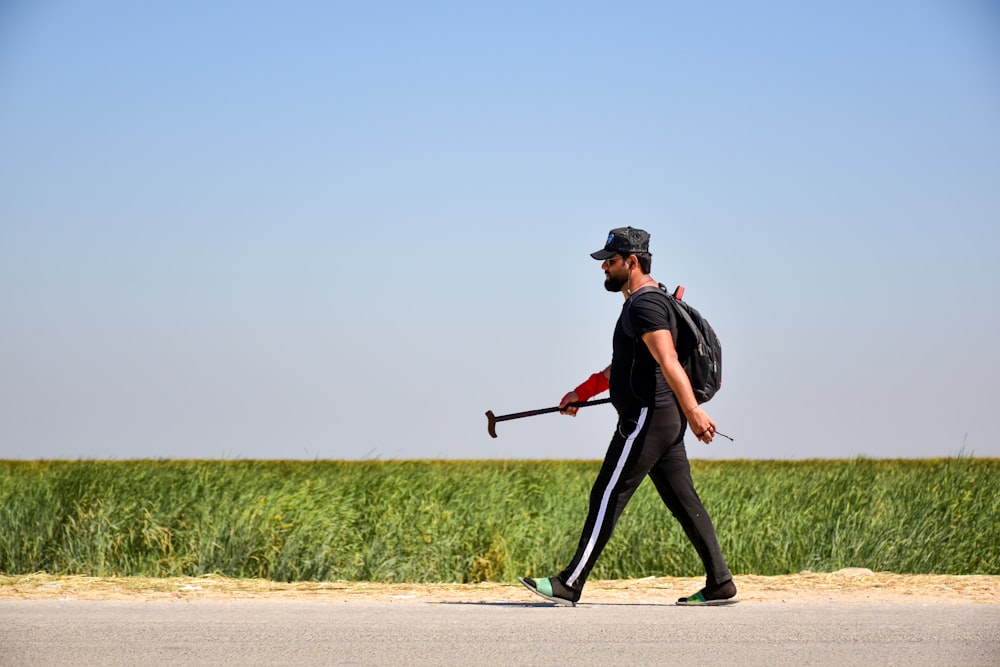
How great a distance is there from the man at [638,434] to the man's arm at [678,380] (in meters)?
0.03

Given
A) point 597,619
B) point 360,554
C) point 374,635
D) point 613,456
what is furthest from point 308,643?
point 360,554

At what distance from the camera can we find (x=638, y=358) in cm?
641

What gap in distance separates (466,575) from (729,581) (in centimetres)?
538

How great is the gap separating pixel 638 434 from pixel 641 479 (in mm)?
257

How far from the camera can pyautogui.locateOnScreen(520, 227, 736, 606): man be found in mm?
6391

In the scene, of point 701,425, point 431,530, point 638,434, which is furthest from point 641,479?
point 431,530

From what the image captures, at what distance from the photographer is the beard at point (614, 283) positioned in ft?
21.5

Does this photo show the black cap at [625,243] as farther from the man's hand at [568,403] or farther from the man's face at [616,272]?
the man's hand at [568,403]

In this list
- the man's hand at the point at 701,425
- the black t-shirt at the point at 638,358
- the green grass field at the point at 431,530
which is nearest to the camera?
the man's hand at the point at 701,425

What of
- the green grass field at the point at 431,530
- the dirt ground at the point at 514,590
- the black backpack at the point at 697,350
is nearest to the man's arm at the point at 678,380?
the black backpack at the point at 697,350

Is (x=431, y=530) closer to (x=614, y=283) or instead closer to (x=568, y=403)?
(x=568, y=403)

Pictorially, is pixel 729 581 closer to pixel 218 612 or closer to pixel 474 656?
pixel 474 656

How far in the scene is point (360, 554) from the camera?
11.6m

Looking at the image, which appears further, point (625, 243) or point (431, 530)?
point (431, 530)
